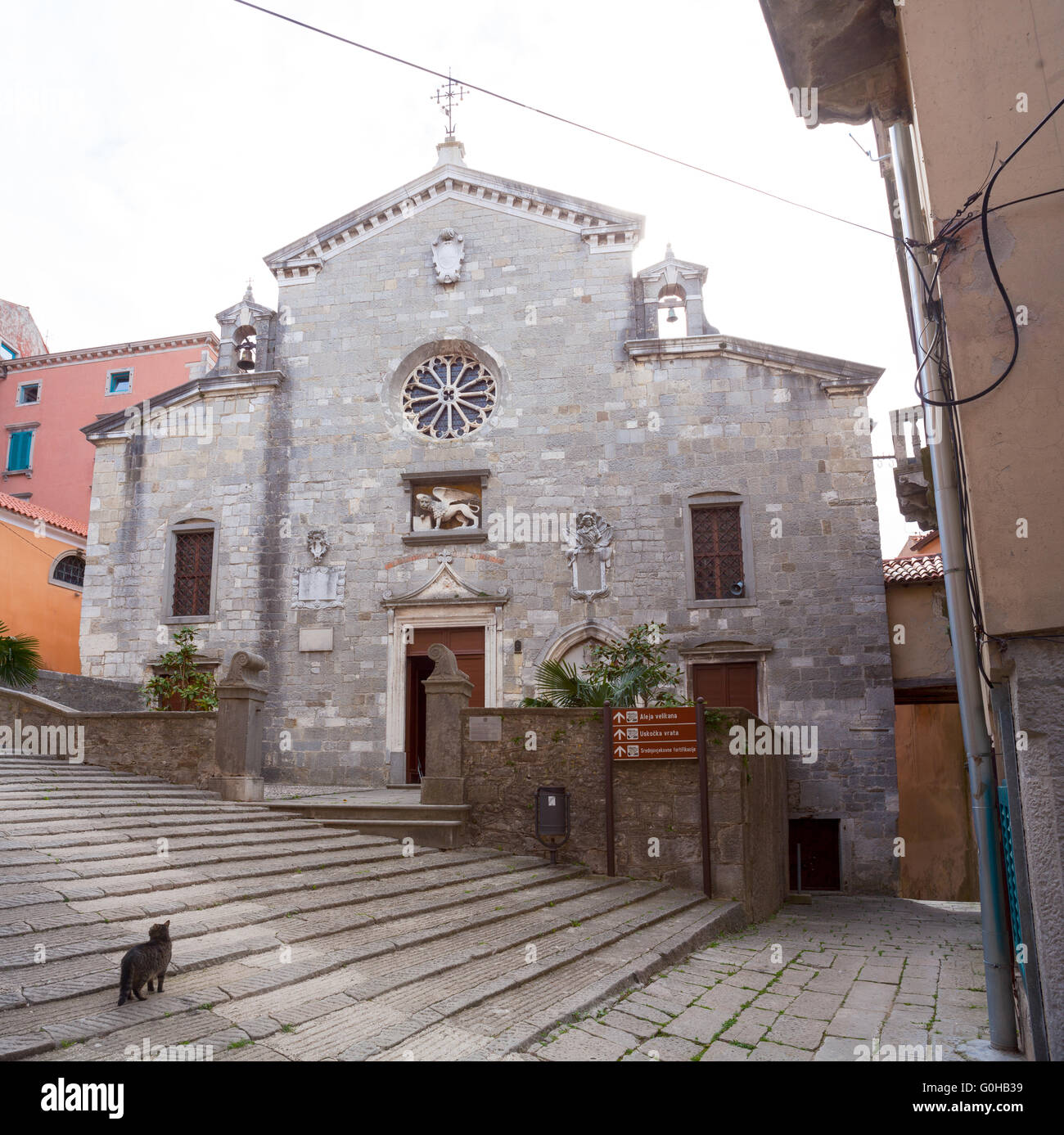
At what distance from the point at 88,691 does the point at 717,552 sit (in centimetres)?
1081

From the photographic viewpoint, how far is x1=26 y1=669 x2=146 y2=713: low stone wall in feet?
46.2

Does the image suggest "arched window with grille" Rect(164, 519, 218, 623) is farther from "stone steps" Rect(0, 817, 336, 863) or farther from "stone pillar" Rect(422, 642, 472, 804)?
"stone steps" Rect(0, 817, 336, 863)

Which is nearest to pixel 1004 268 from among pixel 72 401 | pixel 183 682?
pixel 183 682

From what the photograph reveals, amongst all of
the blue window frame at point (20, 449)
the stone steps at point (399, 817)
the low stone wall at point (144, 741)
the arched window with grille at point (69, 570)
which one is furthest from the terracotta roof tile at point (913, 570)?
the blue window frame at point (20, 449)

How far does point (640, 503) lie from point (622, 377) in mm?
2450

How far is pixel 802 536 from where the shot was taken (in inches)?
626

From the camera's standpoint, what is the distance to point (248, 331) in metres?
18.9

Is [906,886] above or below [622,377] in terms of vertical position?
below

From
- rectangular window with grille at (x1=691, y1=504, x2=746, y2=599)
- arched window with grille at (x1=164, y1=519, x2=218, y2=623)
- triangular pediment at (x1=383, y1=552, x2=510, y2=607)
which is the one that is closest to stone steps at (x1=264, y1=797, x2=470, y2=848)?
triangular pediment at (x1=383, y1=552, x2=510, y2=607)

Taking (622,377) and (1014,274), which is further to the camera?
(622,377)

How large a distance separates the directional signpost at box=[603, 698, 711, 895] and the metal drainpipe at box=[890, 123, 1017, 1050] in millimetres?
4821

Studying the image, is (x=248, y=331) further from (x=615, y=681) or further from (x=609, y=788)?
(x=609, y=788)

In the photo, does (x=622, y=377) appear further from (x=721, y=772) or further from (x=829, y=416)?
(x=721, y=772)

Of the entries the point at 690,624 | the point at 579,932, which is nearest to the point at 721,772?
the point at 579,932
